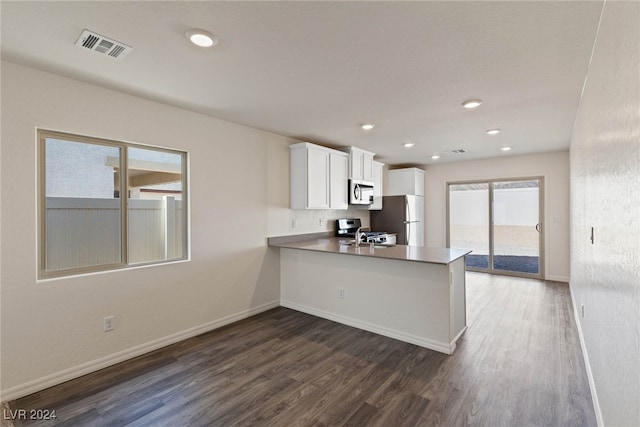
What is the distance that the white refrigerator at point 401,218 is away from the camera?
5898mm

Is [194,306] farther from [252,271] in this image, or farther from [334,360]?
[334,360]

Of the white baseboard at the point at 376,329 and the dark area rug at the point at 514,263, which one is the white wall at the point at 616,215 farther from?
the dark area rug at the point at 514,263

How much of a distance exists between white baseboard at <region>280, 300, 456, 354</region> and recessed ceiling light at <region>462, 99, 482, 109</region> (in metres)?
2.29

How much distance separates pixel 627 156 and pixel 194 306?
3.49m

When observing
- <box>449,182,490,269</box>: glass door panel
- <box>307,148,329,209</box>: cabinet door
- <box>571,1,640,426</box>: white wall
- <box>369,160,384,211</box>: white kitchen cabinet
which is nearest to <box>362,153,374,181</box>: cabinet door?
<box>369,160,384,211</box>: white kitchen cabinet

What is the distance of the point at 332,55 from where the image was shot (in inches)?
79.7

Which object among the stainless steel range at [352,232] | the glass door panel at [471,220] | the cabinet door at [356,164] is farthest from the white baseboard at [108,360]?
the glass door panel at [471,220]

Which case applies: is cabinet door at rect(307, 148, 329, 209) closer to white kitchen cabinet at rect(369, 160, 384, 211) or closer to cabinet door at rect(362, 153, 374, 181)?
cabinet door at rect(362, 153, 374, 181)

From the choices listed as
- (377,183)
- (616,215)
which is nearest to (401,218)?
(377,183)

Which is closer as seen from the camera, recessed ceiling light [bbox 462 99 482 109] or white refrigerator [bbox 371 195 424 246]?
recessed ceiling light [bbox 462 99 482 109]

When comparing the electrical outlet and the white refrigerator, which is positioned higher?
the white refrigerator

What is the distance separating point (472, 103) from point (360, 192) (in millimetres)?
2393

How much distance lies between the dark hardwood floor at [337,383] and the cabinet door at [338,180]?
6.35ft

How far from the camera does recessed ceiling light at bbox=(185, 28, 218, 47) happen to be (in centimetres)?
177
